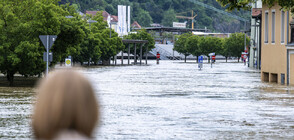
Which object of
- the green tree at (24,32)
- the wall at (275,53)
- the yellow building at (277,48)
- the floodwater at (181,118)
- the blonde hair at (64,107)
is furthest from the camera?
the wall at (275,53)

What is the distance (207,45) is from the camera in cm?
13562

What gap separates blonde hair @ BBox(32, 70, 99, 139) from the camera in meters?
2.31

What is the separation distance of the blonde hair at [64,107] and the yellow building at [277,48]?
33733 millimetres

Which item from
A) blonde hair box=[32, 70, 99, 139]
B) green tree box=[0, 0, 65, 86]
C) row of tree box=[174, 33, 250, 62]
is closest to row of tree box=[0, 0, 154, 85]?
green tree box=[0, 0, 65, 86]

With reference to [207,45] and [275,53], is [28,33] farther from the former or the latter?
[207,45]

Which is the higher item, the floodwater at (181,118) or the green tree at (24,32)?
the green tree at (24,32)

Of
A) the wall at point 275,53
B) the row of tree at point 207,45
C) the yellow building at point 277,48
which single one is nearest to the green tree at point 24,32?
the yellow building at point 277,48

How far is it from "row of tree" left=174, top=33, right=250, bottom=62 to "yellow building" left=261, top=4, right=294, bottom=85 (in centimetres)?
9084

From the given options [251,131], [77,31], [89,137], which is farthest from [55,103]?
[77,31]

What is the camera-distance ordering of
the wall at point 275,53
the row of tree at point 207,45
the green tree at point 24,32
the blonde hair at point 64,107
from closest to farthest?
the blonde hair at point 64,107 → the green tree at point 24,32 → the wall at point 275,53 → the row of tree at point 207,45

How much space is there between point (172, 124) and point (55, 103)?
40.1 ft

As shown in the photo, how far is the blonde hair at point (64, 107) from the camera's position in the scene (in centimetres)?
231

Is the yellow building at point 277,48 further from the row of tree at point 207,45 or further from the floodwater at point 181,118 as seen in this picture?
the row of tree at point 207,45

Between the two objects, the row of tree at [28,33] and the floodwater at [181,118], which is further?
the row of tree at [28,33]
